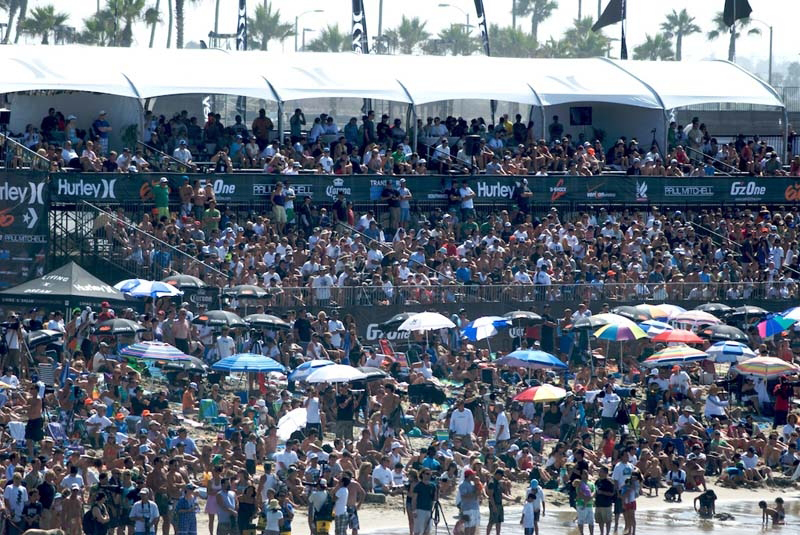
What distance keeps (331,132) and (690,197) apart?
31.0ft

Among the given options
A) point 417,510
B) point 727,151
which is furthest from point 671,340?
point 727,151

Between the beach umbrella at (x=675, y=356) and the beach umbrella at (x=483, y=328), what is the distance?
2.86m

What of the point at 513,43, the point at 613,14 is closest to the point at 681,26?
the point at 513,43

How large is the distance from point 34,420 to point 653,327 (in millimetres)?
13202

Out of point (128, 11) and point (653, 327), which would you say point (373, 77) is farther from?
point (128, 11)

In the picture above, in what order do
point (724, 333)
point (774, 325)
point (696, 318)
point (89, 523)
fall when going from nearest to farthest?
1. point (89, 523)
2. point (724, 333)
3. point (696, 318)
4. point (774, 325)

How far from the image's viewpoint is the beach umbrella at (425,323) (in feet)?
98.3

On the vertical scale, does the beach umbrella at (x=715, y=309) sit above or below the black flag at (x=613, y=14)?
below

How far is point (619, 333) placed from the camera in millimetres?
30469

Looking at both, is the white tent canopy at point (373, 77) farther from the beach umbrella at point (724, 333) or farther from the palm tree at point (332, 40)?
the palm tree at point (332, 40)

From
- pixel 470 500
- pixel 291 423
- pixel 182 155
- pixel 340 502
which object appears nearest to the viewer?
pixel 340 502

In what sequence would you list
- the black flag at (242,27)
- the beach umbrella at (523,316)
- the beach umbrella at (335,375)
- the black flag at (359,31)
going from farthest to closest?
1. the black flag at (242,27)
2. the black flag at (359,31)
3. the beach umbrella at (523,316)
4. the beach umbrella at (335,375)

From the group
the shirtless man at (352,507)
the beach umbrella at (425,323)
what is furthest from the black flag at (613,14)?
the shirtless man at (352,507)

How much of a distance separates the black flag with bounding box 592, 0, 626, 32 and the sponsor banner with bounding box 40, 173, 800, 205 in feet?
33.6
